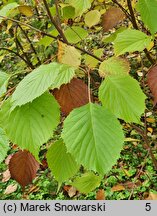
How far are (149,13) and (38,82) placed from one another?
41cm

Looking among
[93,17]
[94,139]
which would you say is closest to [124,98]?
[94,139]

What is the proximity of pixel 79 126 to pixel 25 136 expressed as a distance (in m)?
0.10

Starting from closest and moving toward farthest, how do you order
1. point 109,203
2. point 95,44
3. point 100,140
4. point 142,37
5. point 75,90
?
point 100,140 → point 75,90 → point 142,37 → point 109,203 → point 95,44

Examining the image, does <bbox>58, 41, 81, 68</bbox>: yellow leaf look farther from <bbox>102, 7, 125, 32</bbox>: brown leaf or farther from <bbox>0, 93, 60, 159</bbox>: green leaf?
<bbox>102, 7, 125, 32</bbox>: brown leaf

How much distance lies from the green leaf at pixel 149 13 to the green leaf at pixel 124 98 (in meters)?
0.25

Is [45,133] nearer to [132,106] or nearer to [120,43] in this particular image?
[132,106]

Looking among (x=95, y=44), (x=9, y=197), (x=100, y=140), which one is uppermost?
(x=100, y=140)

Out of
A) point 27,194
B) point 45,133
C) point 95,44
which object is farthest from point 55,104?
point 95,44

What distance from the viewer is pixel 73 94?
2.41 feet

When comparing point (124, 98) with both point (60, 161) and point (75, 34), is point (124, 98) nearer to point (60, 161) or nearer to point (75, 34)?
point (60, 161)

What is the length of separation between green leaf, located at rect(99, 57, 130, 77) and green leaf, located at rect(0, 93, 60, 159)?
16 centimetres

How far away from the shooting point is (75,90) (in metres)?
0.73

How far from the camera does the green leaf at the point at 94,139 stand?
585mm

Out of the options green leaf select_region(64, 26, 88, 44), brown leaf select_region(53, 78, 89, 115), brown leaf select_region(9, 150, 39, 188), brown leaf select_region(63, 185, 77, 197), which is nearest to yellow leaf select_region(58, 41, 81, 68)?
brown leaf select_region(53, 78, 89, 115)
